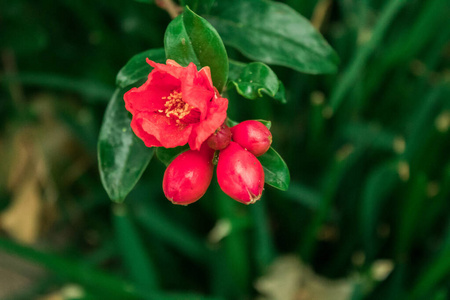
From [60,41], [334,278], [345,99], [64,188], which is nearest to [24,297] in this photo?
[64,188]

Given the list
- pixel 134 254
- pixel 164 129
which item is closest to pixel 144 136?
pixel 164 129

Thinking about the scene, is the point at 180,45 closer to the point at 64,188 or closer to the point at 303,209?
the point at 303,209

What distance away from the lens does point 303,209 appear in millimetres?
1134

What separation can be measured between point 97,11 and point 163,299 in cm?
71

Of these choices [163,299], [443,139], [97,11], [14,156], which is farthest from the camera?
[14,156]

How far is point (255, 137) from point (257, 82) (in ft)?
0.20

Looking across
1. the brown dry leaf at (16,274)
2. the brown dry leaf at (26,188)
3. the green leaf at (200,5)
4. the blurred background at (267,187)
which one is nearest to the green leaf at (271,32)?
the green leaf at (200,5)

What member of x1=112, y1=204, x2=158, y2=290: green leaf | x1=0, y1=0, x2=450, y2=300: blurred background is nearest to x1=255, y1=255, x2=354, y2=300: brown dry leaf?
x1=0, y1=0, x2=450, y2=300: blurred background

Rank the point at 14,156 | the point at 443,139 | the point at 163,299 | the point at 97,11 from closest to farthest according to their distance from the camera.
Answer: the point at 163,299, the point at 443,139, the point at 97,11, the point at 14,156

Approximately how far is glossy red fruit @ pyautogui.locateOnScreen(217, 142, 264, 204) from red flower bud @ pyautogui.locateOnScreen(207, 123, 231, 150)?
1 centimetres

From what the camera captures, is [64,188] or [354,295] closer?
[354,295]

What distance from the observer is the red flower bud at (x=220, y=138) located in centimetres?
43

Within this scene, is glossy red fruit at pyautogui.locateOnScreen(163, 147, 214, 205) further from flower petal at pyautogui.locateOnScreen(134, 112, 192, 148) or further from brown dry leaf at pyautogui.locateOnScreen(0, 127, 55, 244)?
brown dry leaf at pyautogui.locateOnScreen(0, 127, 55, 244)

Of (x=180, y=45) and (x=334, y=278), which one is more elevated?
(x=180, y=45)
